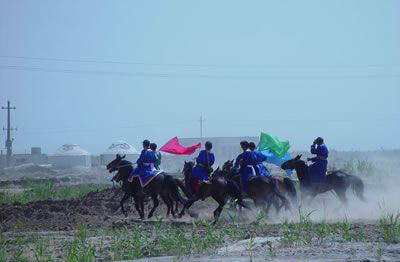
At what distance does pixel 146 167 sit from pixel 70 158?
224 feet

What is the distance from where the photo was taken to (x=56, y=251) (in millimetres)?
14148

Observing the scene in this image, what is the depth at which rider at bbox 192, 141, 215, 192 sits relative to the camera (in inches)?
830

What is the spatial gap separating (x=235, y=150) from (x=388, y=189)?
4700cm

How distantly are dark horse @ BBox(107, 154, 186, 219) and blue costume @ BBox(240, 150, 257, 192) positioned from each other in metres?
2.56

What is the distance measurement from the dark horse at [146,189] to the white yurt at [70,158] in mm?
64456

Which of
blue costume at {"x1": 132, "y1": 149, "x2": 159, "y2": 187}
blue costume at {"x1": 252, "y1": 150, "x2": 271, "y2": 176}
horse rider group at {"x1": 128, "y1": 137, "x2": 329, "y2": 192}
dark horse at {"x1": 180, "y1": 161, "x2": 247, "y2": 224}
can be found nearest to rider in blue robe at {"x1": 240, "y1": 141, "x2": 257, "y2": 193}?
horse rider group at {"x1": 128, "y1": 137, "x2": 329, "y2": 192}

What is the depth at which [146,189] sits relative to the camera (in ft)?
74.1

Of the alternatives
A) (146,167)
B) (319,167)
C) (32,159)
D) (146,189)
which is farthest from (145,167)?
(32,159)

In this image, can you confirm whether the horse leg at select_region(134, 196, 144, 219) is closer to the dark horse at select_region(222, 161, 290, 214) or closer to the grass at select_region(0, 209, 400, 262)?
the dark horse at select_region(222, 161, 290, 214)

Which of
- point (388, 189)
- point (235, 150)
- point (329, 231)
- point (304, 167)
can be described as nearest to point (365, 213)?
point (304, 167)

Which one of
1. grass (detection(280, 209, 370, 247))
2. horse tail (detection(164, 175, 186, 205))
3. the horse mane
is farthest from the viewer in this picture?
the horse mane

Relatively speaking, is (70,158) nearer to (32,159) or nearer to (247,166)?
(32,159)

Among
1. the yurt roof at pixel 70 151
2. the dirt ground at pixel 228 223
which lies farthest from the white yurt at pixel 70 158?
the dirt ground at pixel 228 223

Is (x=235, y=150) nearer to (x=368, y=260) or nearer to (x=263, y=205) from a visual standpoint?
(x=263, y=205)
